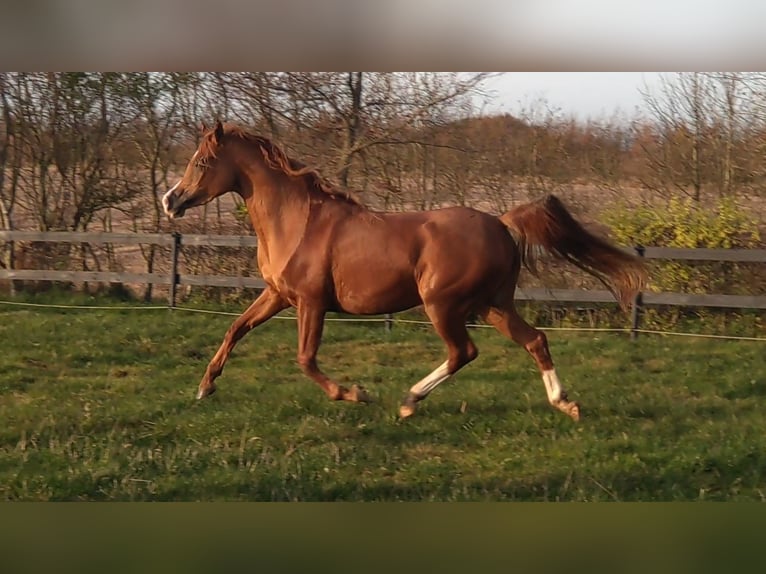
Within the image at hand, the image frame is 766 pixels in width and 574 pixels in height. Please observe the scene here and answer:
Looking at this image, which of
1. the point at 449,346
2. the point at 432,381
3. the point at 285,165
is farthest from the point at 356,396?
the point at 285,165

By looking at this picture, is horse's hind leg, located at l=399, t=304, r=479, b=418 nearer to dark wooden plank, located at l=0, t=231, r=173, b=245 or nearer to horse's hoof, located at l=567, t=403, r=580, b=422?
horse's hoof, located at l=567, t=403, r=580, b=422

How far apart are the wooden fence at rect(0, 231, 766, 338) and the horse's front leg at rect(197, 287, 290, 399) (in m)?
1.58

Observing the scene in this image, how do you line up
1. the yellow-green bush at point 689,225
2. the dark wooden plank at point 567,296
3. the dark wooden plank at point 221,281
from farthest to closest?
the yellow-green bush at point 689,225
the dark wooden plank at point 221,281
the dark wooden plank at point 567,296

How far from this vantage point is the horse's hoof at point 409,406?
4.12 metres

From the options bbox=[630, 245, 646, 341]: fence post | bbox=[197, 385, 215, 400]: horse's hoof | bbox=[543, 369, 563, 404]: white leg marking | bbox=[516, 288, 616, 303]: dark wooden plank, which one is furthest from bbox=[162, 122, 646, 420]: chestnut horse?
bbox=[630, 245, 646, 341]: fence post

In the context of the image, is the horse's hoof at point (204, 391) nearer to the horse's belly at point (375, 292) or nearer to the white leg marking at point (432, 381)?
the horse's belly at point (375, 292)

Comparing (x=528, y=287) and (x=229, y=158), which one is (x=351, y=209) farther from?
(x=528, y=287)

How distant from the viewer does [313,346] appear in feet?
13.4

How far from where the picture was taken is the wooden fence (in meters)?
6.01

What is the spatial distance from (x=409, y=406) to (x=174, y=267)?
287cm

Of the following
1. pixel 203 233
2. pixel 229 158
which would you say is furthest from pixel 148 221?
pixel 229 158

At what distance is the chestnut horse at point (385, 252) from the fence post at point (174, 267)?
214 centimetres

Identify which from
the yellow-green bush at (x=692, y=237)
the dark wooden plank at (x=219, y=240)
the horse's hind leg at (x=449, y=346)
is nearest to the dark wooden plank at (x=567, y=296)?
the yellow-green bush at (x=692, y=237)

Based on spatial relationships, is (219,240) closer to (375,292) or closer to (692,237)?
(375,292)
